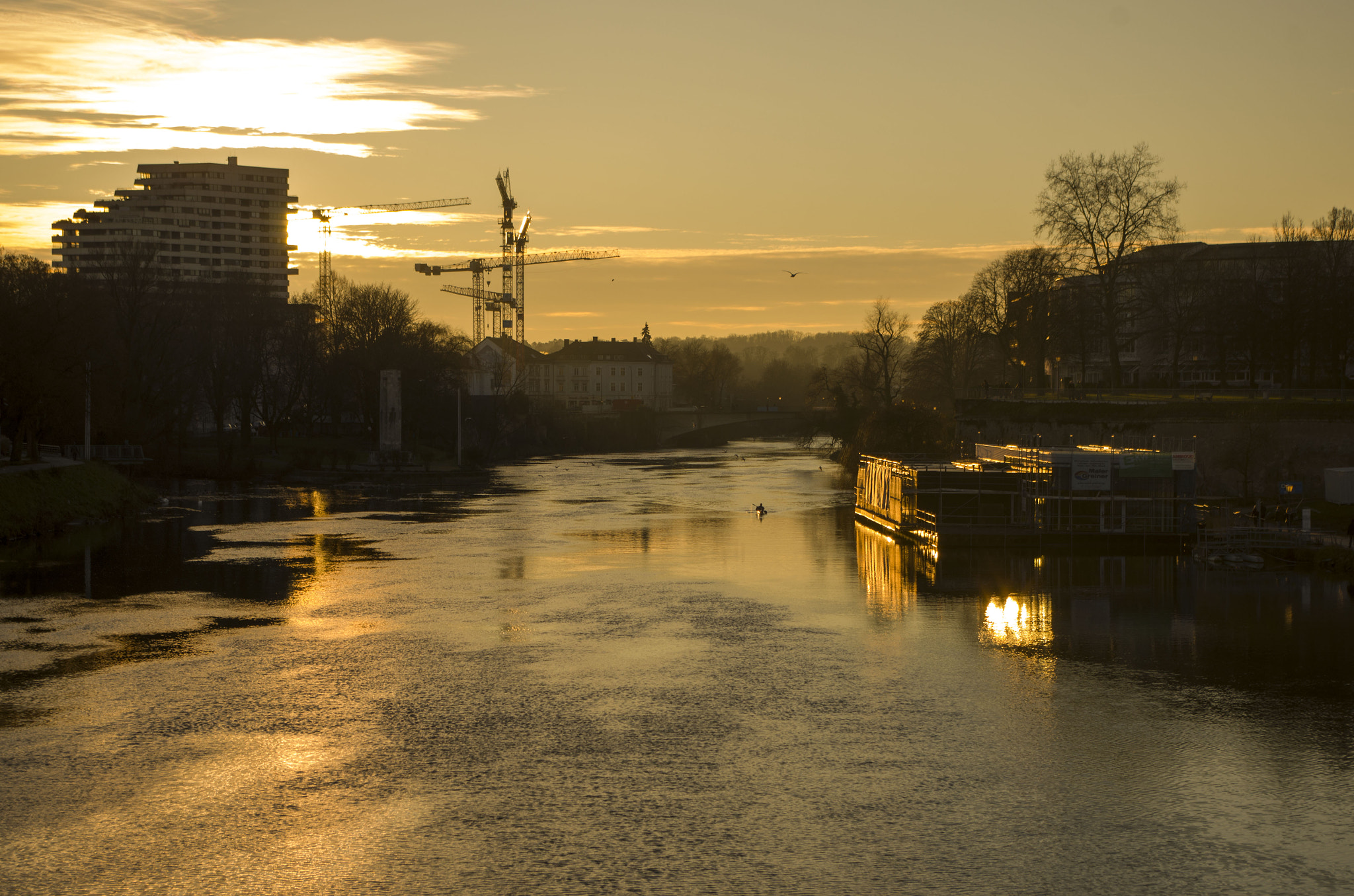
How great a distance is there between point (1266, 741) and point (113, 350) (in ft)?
217

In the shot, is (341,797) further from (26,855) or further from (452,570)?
(452,570)

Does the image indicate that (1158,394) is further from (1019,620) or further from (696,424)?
(696,424)

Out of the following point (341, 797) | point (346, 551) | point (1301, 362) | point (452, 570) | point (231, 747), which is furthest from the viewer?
point (1301, 362)

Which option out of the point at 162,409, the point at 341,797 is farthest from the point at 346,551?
the point at 162,409

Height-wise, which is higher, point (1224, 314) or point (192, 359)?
point (1224, 314)

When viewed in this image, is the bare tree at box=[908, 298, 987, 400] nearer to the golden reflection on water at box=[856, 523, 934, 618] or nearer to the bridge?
the bridge

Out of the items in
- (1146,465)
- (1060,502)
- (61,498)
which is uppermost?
(1146,465)

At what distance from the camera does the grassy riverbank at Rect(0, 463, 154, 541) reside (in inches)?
1761

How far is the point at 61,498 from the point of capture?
163ft

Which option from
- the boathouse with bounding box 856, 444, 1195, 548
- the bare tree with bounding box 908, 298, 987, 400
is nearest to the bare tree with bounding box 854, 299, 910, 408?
the bare tree with bounding box 908, 298, 987, 400

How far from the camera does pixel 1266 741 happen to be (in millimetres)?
17406

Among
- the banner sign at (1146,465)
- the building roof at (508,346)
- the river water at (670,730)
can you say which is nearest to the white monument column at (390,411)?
the river water at (670,730)

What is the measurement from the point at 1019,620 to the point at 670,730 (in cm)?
1318

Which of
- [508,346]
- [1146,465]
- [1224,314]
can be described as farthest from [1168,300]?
[508,346]
